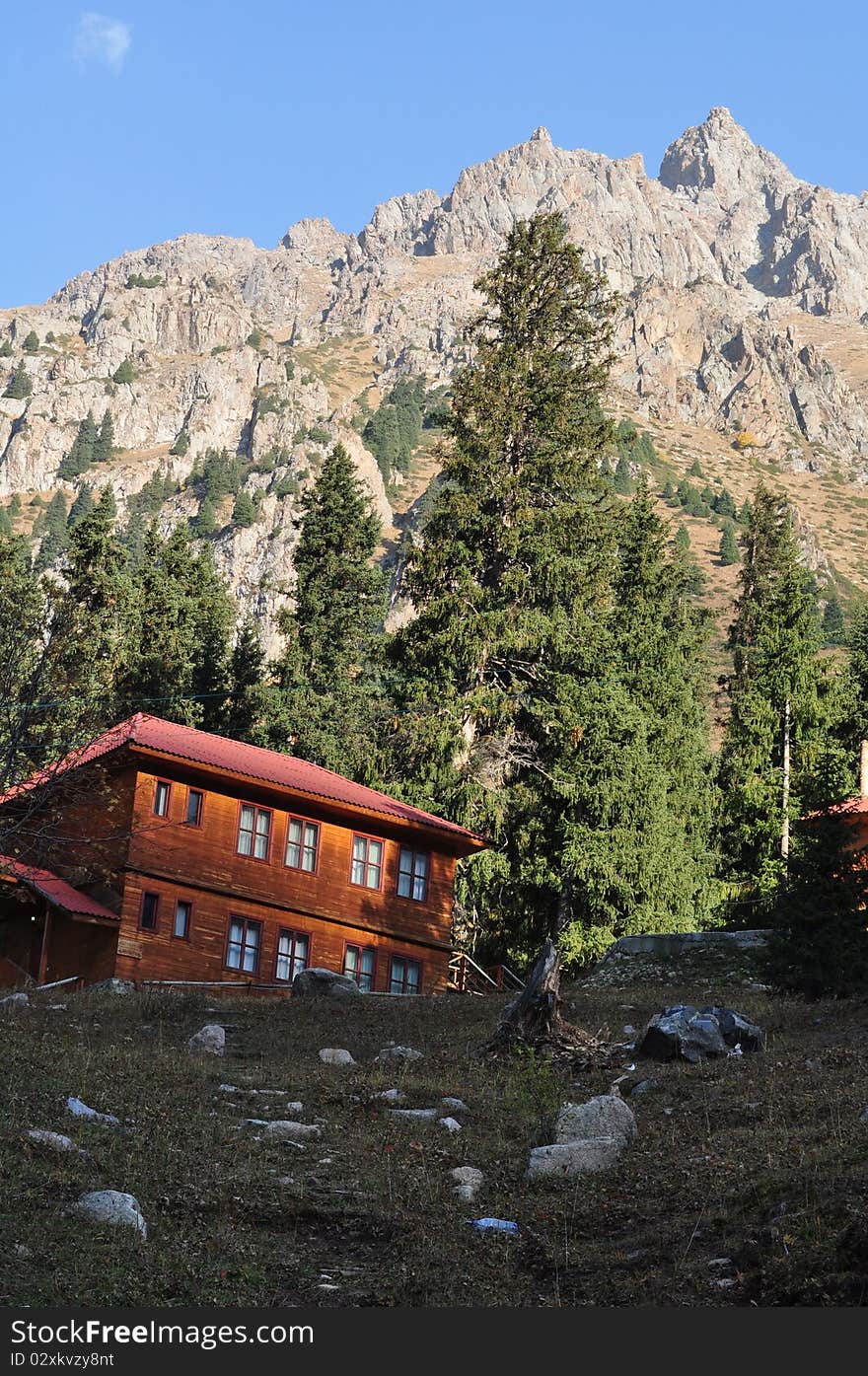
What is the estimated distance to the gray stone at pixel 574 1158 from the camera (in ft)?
45.6

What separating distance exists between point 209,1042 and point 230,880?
1367cm

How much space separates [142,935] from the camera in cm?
3288

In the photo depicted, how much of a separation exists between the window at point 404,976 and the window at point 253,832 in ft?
16.4

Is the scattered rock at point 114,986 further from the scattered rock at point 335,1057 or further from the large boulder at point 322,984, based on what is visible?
the scattered rock at point 335,1057

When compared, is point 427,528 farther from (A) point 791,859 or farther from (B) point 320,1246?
(B) point 320,1246

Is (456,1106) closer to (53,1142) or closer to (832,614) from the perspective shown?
(53,1142)

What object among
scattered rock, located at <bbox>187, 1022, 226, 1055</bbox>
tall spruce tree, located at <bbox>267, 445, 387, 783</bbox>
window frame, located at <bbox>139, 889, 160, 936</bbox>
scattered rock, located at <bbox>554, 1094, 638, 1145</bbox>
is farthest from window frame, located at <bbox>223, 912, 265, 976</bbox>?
scattered rock, located at <bbox>554, 1094, 638, 1145</bbox>

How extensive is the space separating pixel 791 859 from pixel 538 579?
62.6 ft

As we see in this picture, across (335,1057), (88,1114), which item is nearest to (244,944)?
(335,1057)

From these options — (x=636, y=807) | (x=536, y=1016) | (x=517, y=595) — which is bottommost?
(x=536, y=1016)

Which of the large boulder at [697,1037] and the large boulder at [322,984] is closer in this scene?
the large boulder at [697,1037]

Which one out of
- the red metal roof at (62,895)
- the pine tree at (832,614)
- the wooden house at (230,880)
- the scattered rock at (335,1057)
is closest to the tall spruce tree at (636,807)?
the wooden house at (230,880)

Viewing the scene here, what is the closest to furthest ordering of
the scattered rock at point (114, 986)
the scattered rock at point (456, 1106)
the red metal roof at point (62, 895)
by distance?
the scattered rock at point (456, 1106) < the scattered rock at point (114, 986) < the red metal roof at point (62, 895)

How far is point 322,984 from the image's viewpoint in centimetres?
2975
